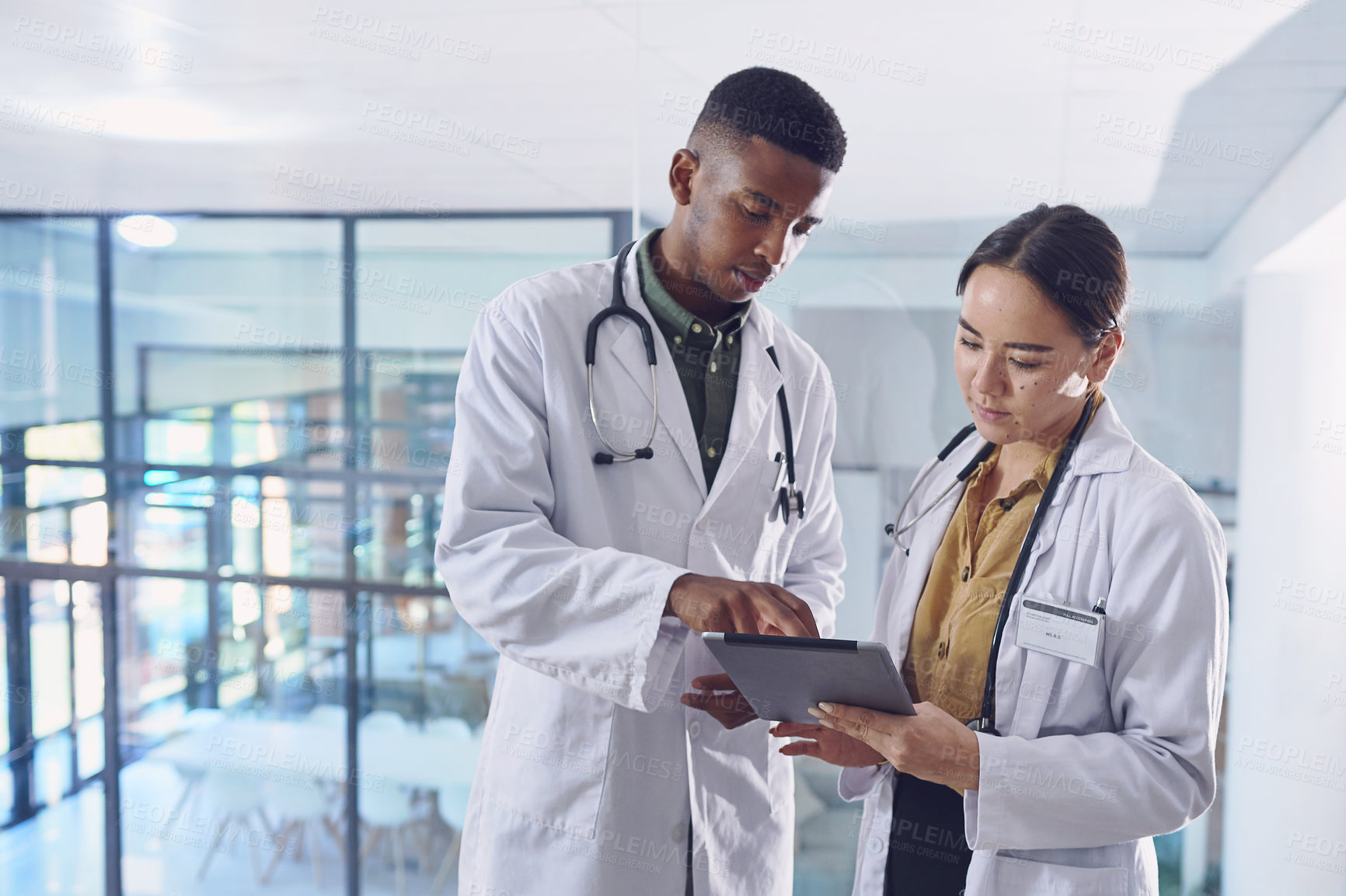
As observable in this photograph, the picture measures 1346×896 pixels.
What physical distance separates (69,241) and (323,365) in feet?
5.69

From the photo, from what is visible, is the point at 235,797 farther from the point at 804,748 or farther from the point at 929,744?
the point at 929,744

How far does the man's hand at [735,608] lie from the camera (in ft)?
3.24

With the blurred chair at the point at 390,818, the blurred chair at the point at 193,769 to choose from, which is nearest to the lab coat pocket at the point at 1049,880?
the blurred chair at the point at 390,818

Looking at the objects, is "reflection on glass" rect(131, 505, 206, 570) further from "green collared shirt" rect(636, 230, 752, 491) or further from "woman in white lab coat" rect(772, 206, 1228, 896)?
"woman in white lab coat" rect(772, 206, 1228, 896)

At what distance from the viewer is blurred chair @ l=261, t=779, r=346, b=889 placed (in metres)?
4.29

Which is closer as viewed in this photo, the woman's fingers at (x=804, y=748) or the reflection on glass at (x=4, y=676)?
the woman's fingers at (x=804, y=748)

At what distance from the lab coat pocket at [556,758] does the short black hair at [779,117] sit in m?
0.80

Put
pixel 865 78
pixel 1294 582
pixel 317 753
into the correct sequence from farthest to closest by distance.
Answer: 1. pixel 317 753
2. pixel 865 78
3. pixel 1294 582

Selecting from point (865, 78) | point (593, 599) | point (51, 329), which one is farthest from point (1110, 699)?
point (51, 329)

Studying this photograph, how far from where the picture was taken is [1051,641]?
3.03 ft

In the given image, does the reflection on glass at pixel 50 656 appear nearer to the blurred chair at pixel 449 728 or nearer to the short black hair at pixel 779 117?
the blurred chair at pixel 449 728

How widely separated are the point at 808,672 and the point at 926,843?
379 millimetres

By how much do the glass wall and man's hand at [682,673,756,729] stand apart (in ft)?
9.71

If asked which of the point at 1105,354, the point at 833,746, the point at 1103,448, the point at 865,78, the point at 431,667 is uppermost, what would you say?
the point at 865,78
